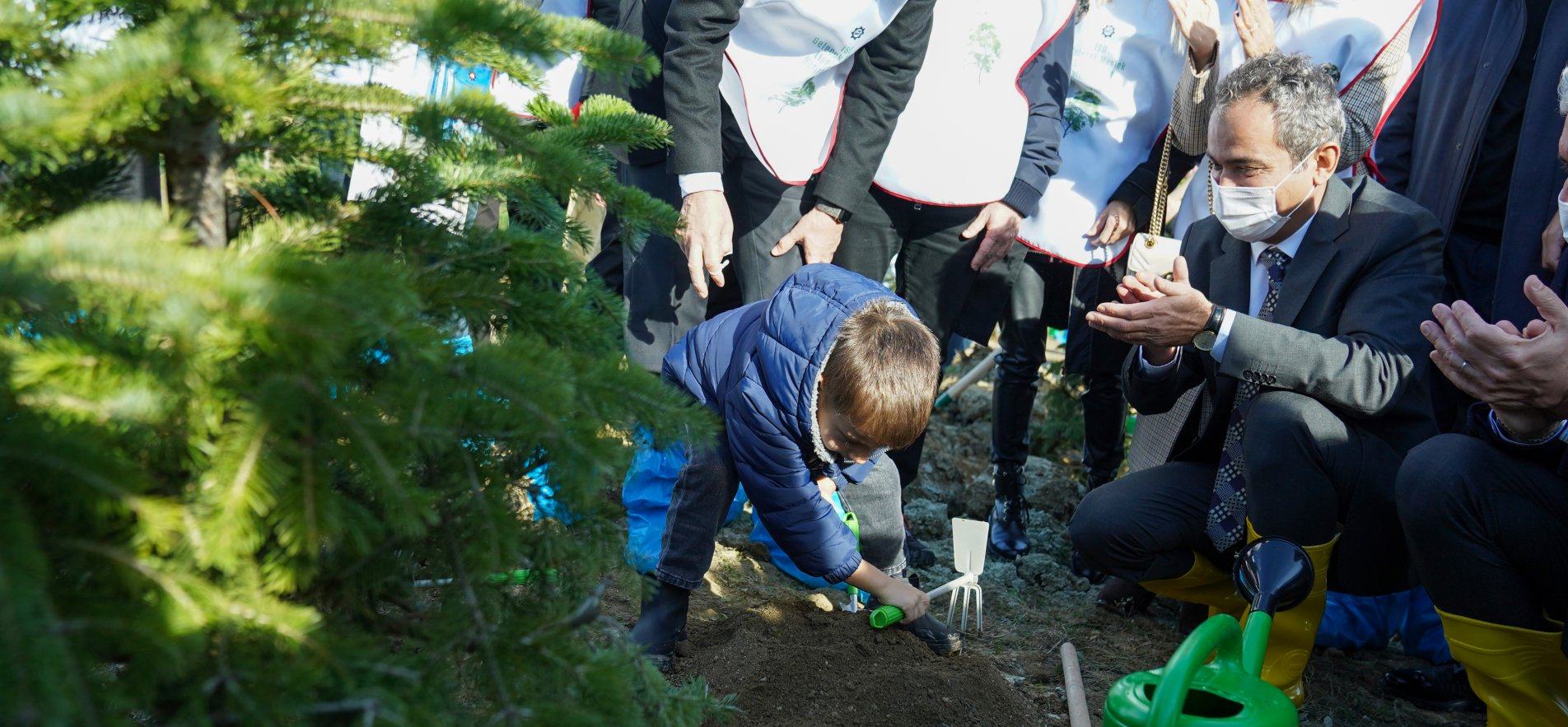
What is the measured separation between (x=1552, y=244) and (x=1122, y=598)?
1.43m

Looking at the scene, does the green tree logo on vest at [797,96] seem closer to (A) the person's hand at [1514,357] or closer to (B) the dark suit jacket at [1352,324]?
(B) the dark suit jacket at [1352,324]

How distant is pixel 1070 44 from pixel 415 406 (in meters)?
2.79

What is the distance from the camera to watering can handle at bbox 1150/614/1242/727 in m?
1.52

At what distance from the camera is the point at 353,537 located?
3.72 ft

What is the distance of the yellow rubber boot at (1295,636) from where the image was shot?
8.28 ft

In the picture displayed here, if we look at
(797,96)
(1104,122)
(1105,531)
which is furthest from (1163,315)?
(797,96)

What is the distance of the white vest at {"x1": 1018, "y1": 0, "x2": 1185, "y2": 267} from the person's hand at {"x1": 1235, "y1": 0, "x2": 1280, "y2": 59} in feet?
0.82

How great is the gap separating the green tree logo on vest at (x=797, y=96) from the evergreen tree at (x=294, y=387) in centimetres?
154

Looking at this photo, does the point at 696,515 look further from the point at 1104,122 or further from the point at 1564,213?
the point at 1564,213

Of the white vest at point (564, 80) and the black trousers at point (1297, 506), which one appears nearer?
the black trousers at point (1297, 506)

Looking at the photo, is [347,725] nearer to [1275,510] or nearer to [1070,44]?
[1275,510]

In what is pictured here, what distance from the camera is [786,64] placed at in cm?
297

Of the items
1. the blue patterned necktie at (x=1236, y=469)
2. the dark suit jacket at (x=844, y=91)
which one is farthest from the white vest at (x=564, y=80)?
the blue patterned necktie at (x=1236, y=469)

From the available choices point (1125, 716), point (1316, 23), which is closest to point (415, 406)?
point (1125, 716)
